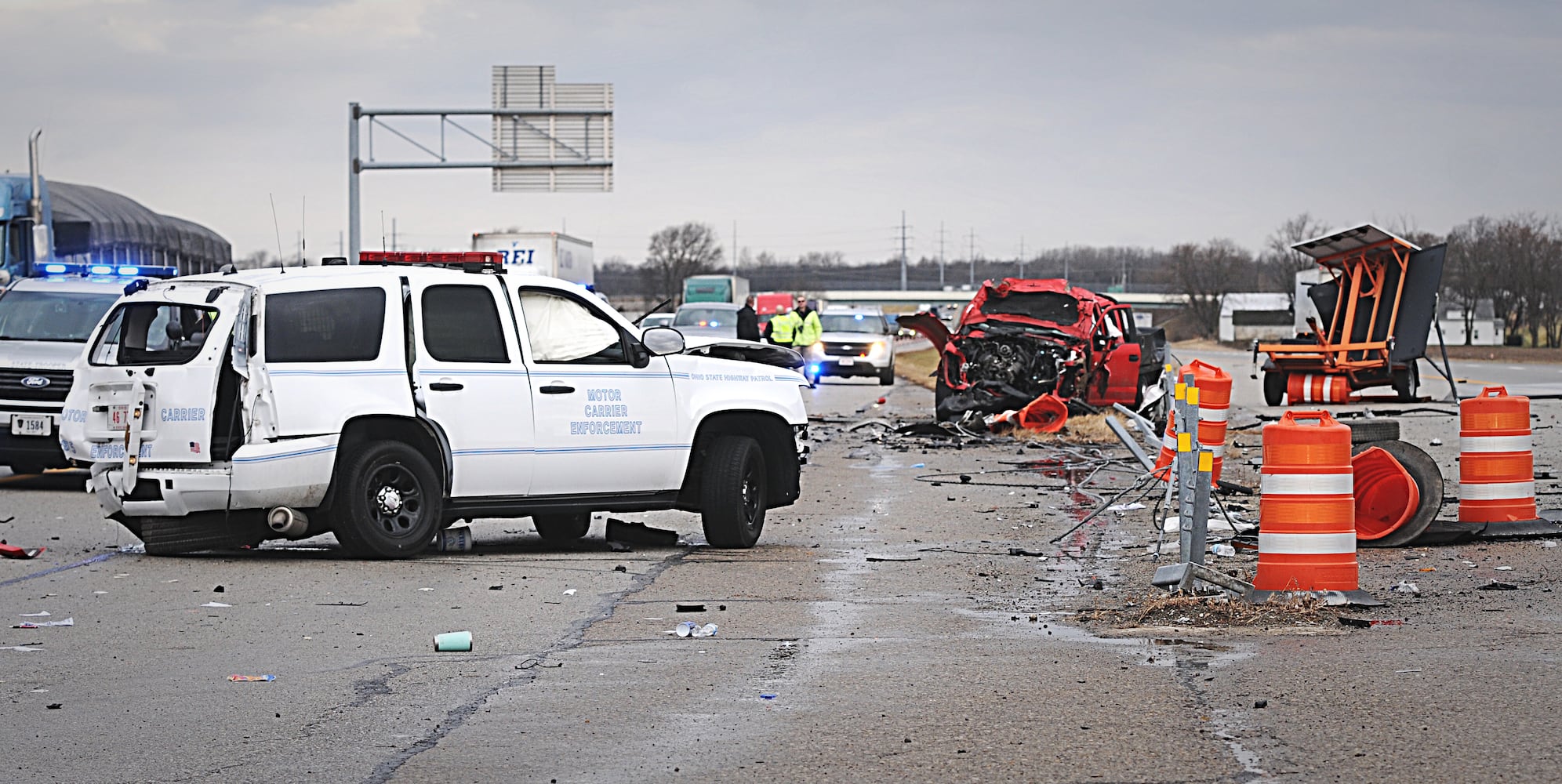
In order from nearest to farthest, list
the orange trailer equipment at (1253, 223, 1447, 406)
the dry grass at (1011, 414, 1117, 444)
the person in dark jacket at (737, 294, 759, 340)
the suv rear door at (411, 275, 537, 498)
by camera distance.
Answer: the suv rear door at (411, 275, 537, 498)
the dry grass at (1011, 414, 1117, 444)
the orange trailer equipment at (1253, 223, 1447, 406)
the person in dark jacket at (737, 294, 759, 340)

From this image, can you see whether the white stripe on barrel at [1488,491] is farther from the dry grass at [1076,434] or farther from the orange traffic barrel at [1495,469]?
the dry grass at [1076,434]

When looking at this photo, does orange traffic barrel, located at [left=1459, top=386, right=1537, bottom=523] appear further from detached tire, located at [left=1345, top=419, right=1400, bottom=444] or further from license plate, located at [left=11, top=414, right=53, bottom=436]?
license plate, located at [left=11, top=414, right=53, bottom=436]

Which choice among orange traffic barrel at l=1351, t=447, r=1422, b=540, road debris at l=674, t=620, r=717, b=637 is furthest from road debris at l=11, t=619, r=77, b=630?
orange traffic barrel at l=1351, t=447, r=1422, b=540

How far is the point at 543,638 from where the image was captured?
779 centimetres

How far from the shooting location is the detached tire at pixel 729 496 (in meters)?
11.2

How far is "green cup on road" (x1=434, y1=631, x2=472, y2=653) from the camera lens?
7.47 meters

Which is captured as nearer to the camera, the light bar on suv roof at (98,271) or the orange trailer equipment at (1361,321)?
the light bar on suv roof at (98,271)

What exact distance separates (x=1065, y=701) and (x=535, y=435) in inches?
204

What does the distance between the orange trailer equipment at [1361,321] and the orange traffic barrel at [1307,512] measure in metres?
16.9

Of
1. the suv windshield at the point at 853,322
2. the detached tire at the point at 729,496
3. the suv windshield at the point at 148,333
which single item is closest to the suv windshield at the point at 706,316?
the suv windshield at the point at 853,322

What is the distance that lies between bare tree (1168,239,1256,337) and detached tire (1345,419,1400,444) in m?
98.3

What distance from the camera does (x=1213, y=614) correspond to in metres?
8.21

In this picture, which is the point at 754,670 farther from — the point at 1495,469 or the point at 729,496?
the point at 1495,469

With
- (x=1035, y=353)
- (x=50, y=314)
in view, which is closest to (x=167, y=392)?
(x=50, y=314)
